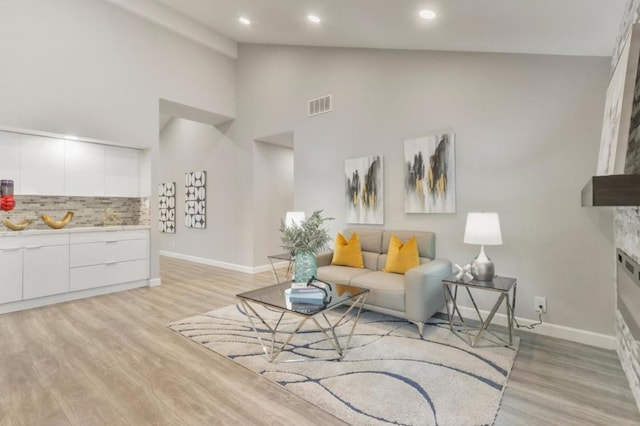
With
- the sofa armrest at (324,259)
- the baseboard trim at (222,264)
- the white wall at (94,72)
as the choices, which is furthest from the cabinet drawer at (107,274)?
the sofa armrest at (324,259)

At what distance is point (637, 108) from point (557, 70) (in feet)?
4.92

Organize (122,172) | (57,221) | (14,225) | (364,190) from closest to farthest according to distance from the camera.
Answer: (14,225)
(364,190)
(57,221)
(122,172)

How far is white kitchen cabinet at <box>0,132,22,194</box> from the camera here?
393 cm

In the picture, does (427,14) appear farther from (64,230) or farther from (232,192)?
(64,230)

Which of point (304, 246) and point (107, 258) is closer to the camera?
point (304, 246)

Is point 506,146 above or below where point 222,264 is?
above

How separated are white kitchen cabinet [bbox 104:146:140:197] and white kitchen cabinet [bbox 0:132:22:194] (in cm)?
97

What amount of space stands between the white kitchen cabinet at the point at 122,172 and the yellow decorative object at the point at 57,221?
22.2 inches

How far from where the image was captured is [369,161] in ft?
14.3

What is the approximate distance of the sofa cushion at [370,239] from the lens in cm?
411

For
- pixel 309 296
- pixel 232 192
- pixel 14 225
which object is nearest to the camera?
pixel 309 296

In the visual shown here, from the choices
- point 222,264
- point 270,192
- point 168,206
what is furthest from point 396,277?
point 168,206

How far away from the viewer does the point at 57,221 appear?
14.9ft

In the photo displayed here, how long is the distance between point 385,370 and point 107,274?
4.11m
